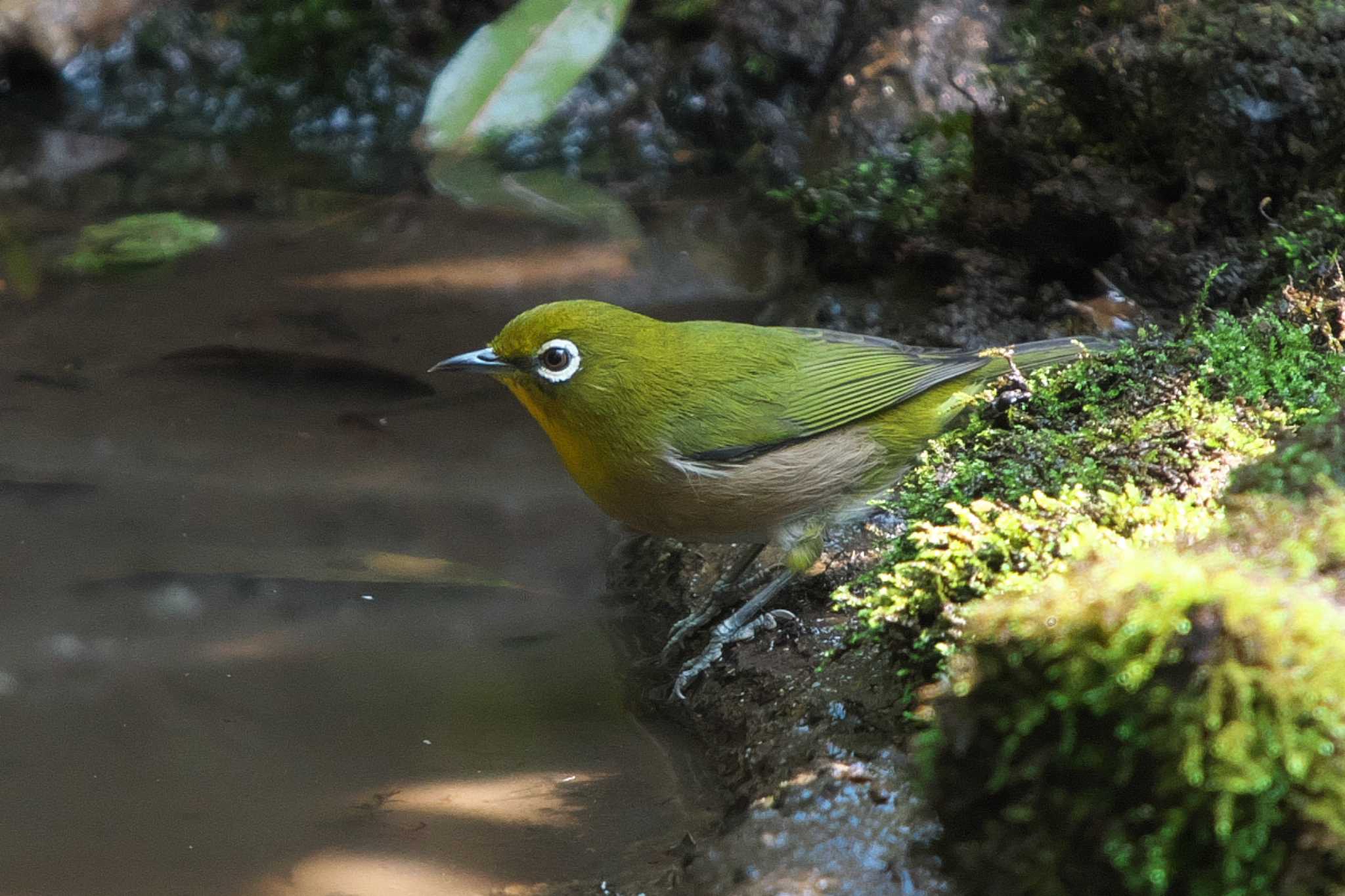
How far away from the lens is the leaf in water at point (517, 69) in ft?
25.4

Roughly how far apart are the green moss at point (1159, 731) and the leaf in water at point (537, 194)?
219 inches

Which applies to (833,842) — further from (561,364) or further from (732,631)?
(561,364)

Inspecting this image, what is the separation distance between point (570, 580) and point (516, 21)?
4.62m

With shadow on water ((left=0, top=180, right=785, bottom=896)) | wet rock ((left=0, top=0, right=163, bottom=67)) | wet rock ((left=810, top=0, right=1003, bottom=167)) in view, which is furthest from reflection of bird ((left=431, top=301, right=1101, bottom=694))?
wet rock ((left=0, top=0, right=163, bottom=67))

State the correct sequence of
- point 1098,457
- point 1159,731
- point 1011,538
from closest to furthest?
point 1159,731 → point 1011,538 → point 1098,457

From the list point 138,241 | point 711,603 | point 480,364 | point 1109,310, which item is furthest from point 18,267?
point 1109,310

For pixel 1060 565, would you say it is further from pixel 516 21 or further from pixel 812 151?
pixel 516 21

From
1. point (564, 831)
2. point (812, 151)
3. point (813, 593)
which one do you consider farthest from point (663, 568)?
point (812, 151)

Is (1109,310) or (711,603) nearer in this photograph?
(711,603)

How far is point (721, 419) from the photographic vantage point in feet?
14.8

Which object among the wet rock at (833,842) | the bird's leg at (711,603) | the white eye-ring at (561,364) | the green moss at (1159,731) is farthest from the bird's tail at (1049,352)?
the green moss at (1159,731)

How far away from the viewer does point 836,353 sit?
194 inches

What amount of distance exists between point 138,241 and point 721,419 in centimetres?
419

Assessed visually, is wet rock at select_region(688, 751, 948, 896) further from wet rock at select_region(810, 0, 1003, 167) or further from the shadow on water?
wet rock at select_region(810, 0, 1003, 167)
